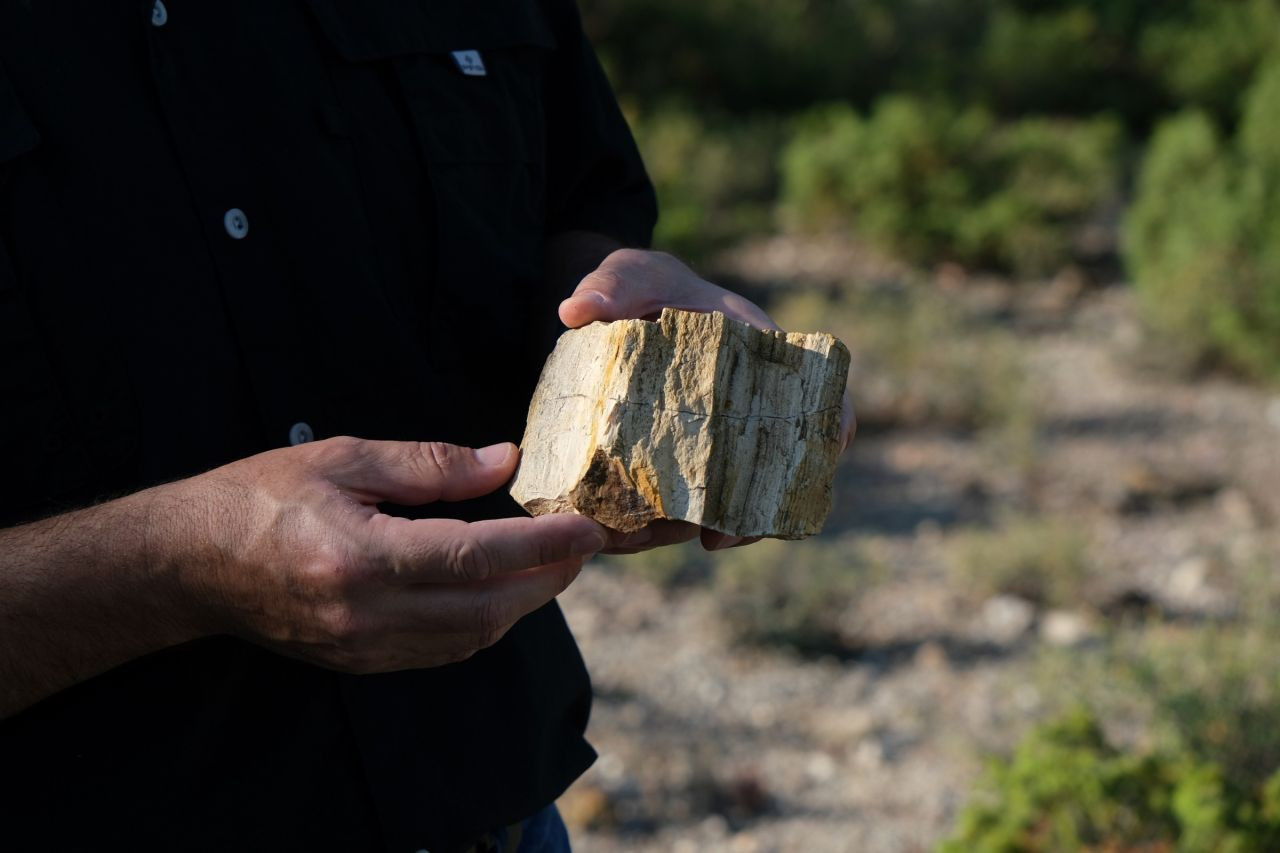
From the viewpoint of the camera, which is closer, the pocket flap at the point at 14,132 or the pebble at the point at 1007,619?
the pocket flap at the point at 14,132

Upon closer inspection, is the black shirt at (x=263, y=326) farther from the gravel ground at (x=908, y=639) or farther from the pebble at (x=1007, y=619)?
the pebble at (x=1007, y=619)

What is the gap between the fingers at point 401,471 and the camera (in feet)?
3.72

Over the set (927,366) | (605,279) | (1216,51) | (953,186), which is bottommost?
(927,366)

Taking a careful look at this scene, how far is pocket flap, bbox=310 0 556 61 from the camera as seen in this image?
1.42 m

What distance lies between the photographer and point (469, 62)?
5.04ft

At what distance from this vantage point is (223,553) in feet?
3.67

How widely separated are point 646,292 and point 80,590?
713 mm

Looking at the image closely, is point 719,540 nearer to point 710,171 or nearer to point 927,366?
point 927,366

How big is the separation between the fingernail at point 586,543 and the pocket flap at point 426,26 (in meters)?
0.66

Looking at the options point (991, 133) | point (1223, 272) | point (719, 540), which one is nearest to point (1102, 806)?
point (719, 540)

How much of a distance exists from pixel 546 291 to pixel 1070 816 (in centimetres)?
160

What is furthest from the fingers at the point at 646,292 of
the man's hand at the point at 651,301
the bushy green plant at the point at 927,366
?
the bushy green plant at the point at 927,366

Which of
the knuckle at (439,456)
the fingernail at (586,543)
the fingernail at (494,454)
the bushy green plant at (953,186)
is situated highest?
the knuckle at (439,456)

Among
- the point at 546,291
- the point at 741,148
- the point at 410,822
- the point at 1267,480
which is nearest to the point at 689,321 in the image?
the point at 546,291
